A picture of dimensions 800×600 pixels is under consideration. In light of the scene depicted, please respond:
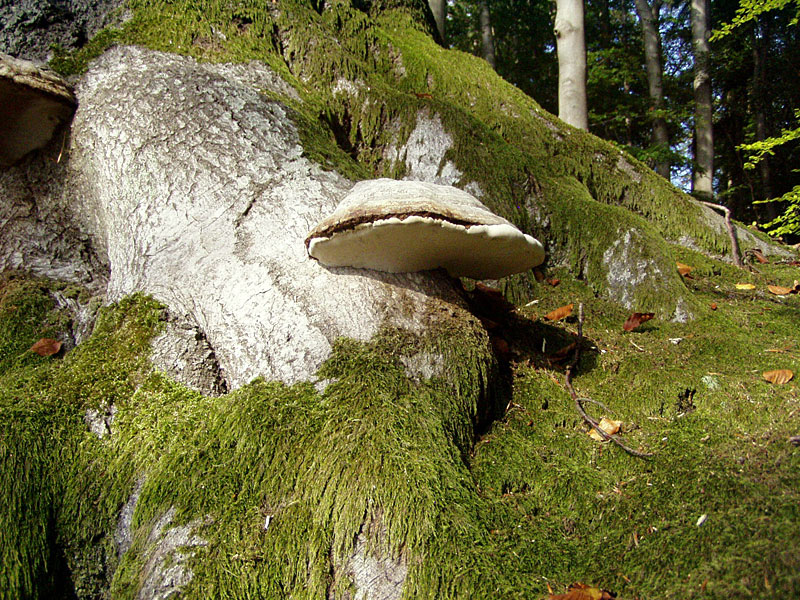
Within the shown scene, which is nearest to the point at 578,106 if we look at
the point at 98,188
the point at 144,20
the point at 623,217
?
the point at 623,217

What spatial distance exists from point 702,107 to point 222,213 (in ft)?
49.9

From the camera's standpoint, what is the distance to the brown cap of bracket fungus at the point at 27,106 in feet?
8.43

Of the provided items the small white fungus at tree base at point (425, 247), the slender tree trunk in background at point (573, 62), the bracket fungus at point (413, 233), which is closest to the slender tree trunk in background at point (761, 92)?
the slender tree trunk in background at point (573, 62)

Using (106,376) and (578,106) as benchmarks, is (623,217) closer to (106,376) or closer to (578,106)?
(106,376)

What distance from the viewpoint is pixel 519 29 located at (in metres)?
21.0

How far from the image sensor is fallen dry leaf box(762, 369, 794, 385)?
2117mm

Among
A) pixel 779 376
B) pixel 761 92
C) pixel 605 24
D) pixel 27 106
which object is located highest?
pixel 605 24

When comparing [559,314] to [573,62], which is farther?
[573,62]

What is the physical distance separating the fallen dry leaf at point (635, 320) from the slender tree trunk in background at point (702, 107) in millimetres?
11790

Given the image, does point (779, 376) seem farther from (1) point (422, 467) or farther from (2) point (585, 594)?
(1) point (422, 467)

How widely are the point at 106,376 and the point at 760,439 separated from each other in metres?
2.34

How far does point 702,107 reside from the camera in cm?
1321

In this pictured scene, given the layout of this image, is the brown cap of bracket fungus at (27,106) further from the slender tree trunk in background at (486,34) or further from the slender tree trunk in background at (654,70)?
the slender tree trunk in background at (486,34)

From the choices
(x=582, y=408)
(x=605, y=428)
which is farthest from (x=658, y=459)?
(x=582, y=408)
